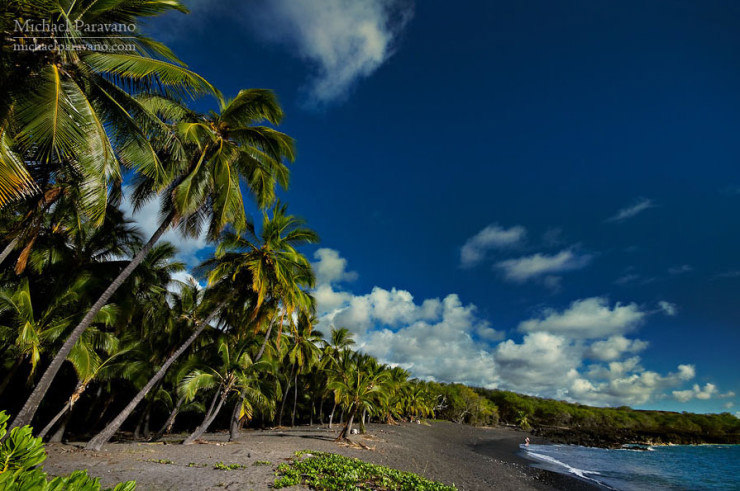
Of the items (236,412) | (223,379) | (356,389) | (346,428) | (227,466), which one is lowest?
(346,428)

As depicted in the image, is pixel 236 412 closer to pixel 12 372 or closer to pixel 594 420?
pixel 12 372

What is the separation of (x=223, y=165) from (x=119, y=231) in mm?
8027

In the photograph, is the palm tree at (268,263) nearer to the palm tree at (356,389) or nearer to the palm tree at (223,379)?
the palm tree at (223,379)

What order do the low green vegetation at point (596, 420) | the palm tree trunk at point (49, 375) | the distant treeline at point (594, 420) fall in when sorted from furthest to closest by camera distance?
the low green vegetation at point (596, 420), the distant treeline at point (594, 420), the palm tree trunk at point (49, 375)

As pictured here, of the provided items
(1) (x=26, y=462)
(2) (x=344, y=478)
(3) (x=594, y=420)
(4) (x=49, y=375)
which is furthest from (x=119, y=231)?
(3) (x=594, y=420)

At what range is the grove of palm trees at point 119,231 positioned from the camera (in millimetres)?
5691

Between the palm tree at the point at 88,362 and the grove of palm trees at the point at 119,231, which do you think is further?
the palm tree at the point at 88,362

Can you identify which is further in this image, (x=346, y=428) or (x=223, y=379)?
(x=346, y=428)

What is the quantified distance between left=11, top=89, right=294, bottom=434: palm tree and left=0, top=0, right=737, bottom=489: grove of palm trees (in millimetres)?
51

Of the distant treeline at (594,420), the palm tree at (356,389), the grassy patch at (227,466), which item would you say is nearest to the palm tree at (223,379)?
the grassy patch at (227,466)

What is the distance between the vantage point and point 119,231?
14688 mm

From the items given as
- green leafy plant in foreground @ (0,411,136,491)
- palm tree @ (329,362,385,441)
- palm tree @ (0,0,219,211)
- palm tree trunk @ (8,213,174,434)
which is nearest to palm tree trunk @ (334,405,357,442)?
palm tree @ (329,362,385,441)

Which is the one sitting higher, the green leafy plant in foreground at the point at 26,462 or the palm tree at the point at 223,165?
the palm tree at the point at 223,165

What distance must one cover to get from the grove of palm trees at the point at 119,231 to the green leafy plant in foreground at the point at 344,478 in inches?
10.5
